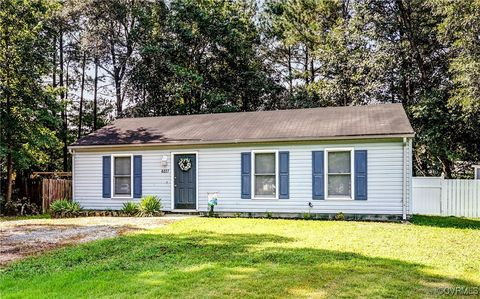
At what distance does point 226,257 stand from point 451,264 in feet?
11.0

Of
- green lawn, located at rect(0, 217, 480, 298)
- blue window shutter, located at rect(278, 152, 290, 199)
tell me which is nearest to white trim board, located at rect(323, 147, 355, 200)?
blue window shutter, located at rect(278, 152, 290, 199)

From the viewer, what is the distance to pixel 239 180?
13.3 meters

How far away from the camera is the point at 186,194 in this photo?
13.9 meters

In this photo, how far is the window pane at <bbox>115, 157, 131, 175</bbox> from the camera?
1445cm

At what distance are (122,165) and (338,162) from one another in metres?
7.00

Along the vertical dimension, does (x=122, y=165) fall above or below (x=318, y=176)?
above

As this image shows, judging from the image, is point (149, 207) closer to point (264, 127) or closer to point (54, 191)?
point (264, 127)

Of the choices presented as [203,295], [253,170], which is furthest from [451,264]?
[253,170]

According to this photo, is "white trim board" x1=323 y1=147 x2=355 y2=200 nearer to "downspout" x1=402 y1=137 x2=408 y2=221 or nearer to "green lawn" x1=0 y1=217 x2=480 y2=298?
"downspout" x1=402 y1=137 x2=408 y2=221

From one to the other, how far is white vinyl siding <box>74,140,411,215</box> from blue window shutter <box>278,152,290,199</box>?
12 centimetres

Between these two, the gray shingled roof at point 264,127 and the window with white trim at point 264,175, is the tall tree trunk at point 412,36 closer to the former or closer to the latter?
the gray shingled roof at point 264,127

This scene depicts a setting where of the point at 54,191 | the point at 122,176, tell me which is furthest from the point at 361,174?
the point at 54,191

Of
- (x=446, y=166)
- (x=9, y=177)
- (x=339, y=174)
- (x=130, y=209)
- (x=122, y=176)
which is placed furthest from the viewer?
(x=446, y=166)

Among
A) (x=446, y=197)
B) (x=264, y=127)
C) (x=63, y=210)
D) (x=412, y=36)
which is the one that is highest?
(x=412, y=36)
